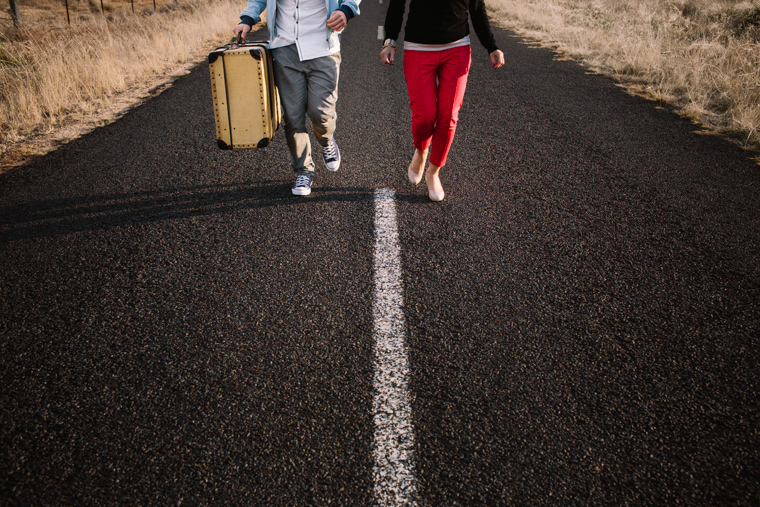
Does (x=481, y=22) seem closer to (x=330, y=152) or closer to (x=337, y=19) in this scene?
(x=337, y=19)

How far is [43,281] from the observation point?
259 centimetres

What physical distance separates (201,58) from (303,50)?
23.1 feet

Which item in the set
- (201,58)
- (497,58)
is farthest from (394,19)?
(201,58)

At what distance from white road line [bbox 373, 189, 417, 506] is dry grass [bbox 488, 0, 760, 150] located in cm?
450

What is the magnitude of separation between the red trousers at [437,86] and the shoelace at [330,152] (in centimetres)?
78

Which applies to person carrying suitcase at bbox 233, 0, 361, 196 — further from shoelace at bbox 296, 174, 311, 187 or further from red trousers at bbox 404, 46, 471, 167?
red trousers at bbox 404, 46, 471, 167

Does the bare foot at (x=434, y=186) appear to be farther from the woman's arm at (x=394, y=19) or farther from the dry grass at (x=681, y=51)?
the dry grass at (x=681, y=51)

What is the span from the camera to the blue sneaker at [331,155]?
3646 mm

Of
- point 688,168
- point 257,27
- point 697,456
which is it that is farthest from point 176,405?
point 257,27

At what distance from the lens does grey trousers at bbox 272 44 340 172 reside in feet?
10.0

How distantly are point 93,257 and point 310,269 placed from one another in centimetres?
145

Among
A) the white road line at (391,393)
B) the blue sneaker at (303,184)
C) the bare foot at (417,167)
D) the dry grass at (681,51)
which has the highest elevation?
the dry grass at (681,51)

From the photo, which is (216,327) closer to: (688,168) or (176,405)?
(176,405)

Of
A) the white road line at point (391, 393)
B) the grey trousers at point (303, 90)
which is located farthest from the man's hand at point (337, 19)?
the white road line at point (391, 393)
